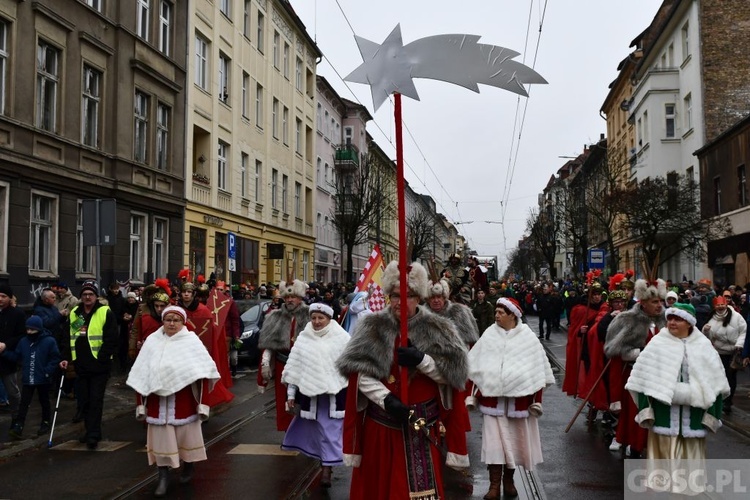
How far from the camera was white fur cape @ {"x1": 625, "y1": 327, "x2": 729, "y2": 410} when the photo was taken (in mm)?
6074

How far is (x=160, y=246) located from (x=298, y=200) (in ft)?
58.3

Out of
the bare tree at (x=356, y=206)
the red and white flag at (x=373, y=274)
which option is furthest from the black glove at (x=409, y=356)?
the bare tree at (x=356, y=206)

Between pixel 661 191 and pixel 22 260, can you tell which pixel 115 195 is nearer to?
pixel 22 260

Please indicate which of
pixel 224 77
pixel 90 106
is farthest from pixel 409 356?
pixel 224 77

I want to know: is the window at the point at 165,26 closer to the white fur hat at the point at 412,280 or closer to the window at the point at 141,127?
the window at the point at 141,127

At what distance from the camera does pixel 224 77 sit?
29734 mm

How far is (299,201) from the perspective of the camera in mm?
41344

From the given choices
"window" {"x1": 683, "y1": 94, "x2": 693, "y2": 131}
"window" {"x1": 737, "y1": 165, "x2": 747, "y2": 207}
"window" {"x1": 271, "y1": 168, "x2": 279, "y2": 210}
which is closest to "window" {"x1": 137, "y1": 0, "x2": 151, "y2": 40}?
"window" {"x1": 271, "y1": 168, "x2": 279, "y2": 210}

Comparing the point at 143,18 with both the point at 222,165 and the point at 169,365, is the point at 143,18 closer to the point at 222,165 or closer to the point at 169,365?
the point at 222,165

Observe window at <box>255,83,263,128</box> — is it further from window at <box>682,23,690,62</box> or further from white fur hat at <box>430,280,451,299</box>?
white fur hat at <box>430,280,451,299</box>

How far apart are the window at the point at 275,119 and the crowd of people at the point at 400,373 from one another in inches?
960

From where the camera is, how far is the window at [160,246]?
2347cm

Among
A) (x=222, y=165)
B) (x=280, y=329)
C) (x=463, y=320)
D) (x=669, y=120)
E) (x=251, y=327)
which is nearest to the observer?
(x=280, y=329)

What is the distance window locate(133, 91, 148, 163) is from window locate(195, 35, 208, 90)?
13.7 ft
